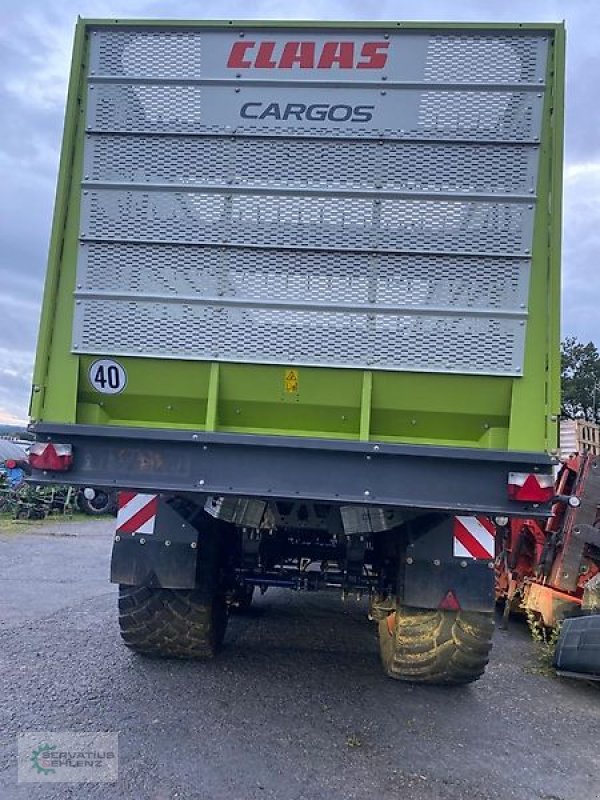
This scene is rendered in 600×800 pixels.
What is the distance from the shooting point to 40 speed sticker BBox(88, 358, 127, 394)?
385cm

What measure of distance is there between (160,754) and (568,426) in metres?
6.27

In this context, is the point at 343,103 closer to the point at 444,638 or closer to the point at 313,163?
the point at 313,163

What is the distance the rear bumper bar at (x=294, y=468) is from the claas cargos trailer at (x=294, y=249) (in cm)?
2

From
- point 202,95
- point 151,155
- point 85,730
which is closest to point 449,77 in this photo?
point 202,95

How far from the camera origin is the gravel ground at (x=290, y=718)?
347 centimetres

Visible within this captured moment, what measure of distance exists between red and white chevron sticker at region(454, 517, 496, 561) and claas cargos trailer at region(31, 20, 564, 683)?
84cm

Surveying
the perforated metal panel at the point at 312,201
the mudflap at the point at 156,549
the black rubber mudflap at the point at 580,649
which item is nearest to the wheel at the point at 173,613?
the mudflap at the point at 156,549

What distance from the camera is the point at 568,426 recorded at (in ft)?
27.5

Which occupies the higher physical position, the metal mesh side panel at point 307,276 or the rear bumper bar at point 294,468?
the metal mesh side panel at point 307,276

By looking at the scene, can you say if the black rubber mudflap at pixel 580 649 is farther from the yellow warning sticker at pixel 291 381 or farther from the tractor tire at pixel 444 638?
the yellow warning sticker at pixel 291 381

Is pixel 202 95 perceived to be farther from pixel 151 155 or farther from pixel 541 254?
pixel 541 254

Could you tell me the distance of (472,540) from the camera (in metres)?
4.43

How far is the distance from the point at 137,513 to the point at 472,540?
85.7 inches
